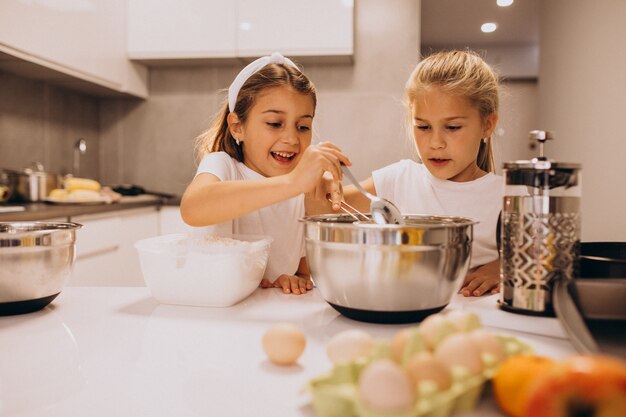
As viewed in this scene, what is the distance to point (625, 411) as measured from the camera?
0.32 m

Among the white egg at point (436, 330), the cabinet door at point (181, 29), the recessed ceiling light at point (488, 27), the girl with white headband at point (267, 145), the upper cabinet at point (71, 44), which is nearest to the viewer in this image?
the white egg at point (436, 330)

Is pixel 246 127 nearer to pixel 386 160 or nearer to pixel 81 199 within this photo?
pixel 81 199

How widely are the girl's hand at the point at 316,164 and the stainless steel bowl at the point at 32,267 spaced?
1.29 ft

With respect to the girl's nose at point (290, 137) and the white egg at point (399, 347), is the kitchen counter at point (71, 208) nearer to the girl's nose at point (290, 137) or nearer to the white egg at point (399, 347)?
the girl's nose at point (290, 137)

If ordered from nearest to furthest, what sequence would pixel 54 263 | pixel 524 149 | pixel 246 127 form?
pixel 54 263, pixel 246 127, pixel 524 149

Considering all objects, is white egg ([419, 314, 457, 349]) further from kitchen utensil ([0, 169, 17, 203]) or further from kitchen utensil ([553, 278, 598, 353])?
kitchen utensil ([0, 169, 17, 203])

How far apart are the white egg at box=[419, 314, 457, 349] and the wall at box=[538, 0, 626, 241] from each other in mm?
2424

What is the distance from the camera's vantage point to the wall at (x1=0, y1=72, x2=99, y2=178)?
2471 mm

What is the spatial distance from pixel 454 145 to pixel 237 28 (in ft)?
6.18

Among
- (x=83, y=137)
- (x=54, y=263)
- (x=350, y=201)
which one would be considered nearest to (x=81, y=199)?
(x=83, y=137)

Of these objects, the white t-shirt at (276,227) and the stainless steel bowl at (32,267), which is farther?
the white t-shirt at (276,227)

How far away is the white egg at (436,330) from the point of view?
46cm

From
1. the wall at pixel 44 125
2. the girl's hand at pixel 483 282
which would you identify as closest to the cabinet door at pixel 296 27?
the wall at pixel 44 125

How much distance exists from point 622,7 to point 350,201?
1.85 meters
